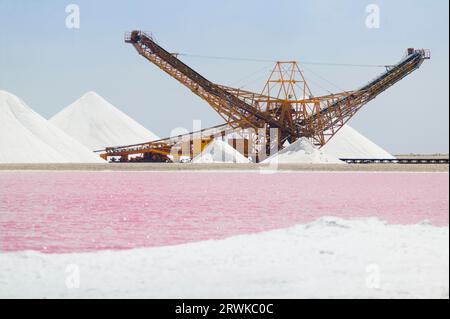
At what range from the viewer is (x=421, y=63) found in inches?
1578

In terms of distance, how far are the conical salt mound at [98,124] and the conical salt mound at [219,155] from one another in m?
30.3

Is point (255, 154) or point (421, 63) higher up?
point (421, 63)

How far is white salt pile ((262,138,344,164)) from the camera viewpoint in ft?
121

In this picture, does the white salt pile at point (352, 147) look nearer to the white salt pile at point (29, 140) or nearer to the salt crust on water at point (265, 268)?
the white salt pile at point (29, 140)

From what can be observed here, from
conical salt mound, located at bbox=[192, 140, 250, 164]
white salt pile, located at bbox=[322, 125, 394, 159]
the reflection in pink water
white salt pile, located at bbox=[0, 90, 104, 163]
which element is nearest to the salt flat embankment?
white salt pile, located at bbox=[0, 90, 104, 163]

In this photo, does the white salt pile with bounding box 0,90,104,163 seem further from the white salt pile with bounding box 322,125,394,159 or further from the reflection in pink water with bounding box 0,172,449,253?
the white salt pile with bounding box 322,125,394,159

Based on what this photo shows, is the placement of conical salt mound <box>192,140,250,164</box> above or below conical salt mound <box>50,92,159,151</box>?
below

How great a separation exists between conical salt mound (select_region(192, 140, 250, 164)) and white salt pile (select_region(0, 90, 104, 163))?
7.51 meters

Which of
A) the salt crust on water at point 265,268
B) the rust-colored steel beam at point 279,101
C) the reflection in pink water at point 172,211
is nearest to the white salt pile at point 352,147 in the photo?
the rust-colored steel beam at point 279,101
